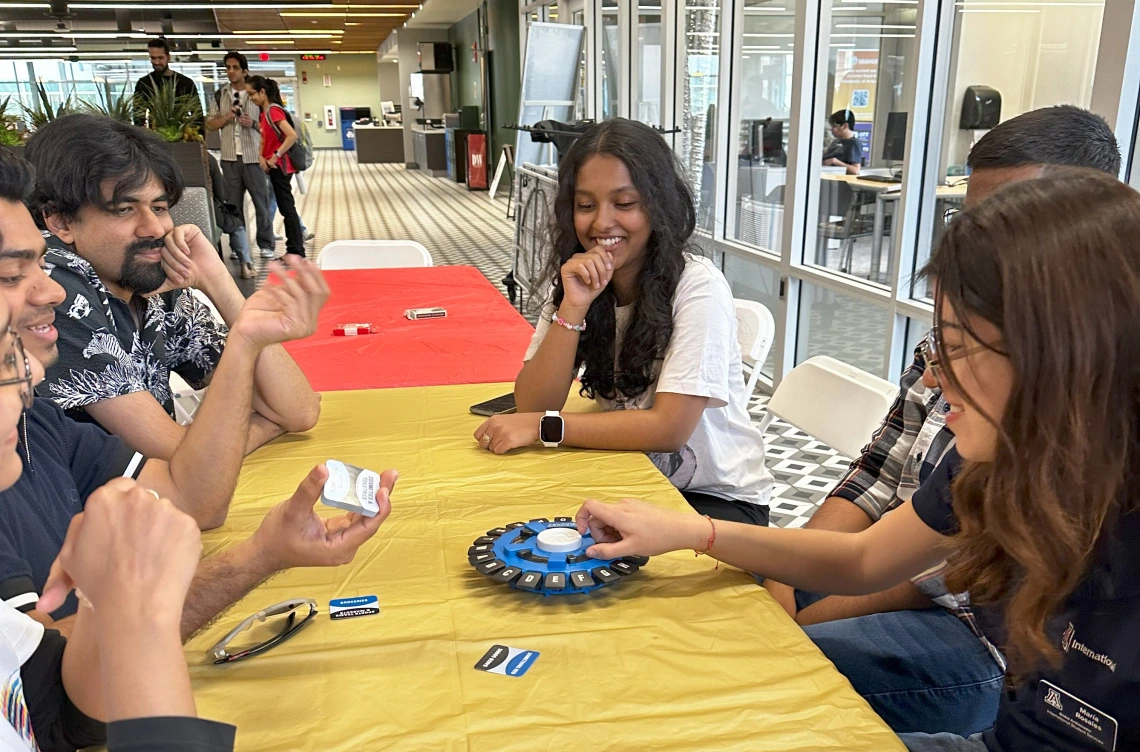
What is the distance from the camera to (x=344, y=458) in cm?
181

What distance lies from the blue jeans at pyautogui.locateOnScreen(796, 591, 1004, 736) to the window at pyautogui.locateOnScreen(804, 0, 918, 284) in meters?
2.65

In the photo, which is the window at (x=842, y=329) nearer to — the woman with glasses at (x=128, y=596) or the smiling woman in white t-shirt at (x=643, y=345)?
the smiling woman in white t-shirt at (x=643, y=345)

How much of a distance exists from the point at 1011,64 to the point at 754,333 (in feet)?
4.88

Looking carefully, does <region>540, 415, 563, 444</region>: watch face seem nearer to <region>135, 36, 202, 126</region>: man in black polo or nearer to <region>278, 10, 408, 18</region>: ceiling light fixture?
<region>135, 36, 202, 126</region>: man in black polo

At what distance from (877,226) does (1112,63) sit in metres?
1.67

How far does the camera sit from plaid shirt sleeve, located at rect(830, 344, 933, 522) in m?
1.66

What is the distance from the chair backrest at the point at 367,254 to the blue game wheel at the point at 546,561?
10.3 ft

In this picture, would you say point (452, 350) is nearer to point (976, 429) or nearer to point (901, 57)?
point (976, 429)

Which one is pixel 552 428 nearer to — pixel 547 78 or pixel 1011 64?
pixel 1011 64

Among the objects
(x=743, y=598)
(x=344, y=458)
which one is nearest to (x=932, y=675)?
(x=743, y=598)

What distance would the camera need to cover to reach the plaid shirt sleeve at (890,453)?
1.66 metres

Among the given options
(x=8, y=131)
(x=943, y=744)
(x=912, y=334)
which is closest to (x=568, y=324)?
(x=943, y=744)

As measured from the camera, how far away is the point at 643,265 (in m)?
2.05

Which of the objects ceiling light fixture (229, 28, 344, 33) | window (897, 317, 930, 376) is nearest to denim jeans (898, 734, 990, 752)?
window (897, 317, 930, 376)
